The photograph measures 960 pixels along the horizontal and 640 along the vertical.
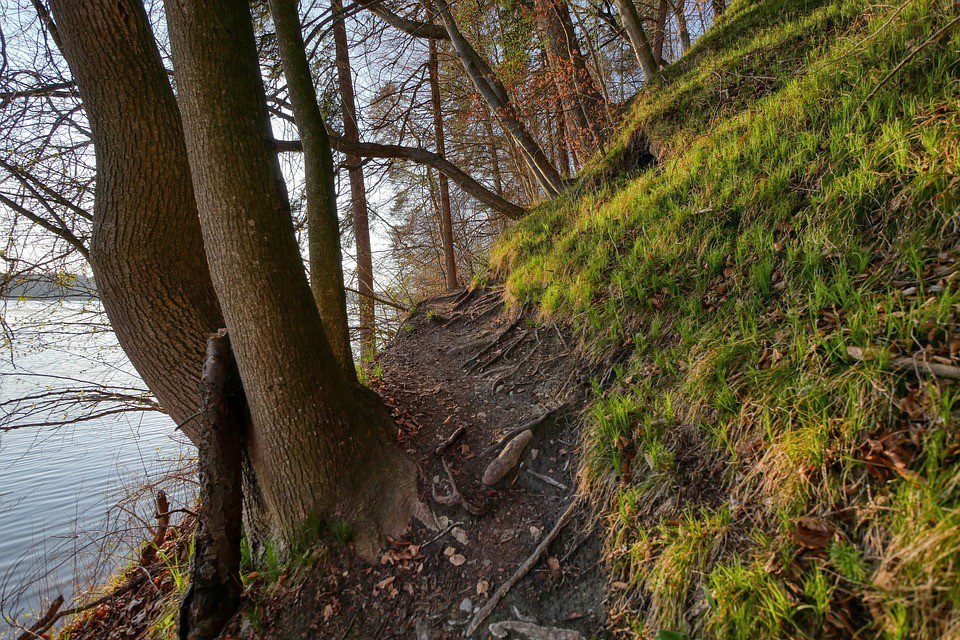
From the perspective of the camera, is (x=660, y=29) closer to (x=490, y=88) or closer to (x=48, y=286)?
(x=490, y=88)

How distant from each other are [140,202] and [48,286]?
11.5 feet

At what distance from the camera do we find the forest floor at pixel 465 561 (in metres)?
1.90

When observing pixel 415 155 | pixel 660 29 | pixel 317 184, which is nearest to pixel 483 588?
pixel 317 184

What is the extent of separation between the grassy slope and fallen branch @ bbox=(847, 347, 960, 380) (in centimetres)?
2

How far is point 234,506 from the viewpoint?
2400 millimetres

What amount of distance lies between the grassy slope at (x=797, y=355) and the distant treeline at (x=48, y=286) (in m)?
5.65

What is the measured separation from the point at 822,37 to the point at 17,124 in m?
7.61

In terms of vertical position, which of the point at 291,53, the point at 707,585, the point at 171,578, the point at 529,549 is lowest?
the point at 529,549

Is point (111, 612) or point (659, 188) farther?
point (659, 188)

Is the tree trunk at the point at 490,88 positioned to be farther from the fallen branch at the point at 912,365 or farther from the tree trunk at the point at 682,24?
the fallen branch at the point at 912,365

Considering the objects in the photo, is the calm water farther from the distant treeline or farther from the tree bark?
the tree bark

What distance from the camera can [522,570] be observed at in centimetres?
199

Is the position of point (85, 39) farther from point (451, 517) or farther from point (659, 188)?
point (659, 188)

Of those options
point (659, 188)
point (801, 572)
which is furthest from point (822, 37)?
point (801, 572)
